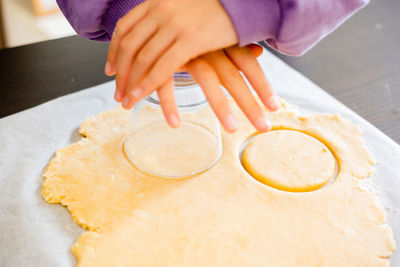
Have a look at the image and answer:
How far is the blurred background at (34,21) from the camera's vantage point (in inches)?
83.1

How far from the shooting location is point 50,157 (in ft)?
2.63

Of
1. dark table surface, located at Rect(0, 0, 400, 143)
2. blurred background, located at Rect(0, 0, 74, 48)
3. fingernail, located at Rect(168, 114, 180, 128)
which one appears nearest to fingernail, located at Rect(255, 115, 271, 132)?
fingernail, located at Rect(168, 114, 180, 128)

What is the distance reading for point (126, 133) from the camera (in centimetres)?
86

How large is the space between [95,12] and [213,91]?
302mm

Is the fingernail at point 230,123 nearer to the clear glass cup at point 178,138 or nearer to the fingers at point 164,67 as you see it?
the fingers at point 164,67

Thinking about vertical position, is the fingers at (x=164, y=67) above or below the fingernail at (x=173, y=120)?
above

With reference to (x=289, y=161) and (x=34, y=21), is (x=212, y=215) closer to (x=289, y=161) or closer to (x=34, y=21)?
(x=289, y=161)

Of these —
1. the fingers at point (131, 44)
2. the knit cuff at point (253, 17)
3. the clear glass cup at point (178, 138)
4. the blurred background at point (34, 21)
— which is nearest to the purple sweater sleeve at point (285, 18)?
the knit cuff at point (253, 17)

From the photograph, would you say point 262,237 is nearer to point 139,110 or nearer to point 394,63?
point 139,110

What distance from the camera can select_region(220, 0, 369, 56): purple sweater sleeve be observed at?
1.82 ft

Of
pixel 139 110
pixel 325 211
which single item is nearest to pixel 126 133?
pixel 139 110

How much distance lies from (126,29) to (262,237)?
39cm

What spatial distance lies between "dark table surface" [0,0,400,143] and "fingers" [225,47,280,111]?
0.45m

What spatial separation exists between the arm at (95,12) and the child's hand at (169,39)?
5.7 inches
